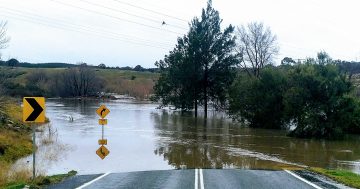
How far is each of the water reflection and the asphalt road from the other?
4848 millimetres

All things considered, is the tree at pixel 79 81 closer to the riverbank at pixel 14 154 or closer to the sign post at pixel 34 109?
the riverbank at pixel 14 154

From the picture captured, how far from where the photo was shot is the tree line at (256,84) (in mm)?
40969

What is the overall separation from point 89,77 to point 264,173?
124661 millimetres

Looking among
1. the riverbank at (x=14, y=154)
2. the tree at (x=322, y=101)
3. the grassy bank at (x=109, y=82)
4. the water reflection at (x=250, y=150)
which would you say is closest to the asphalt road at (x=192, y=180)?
the riverbank at (x=14, y=154)

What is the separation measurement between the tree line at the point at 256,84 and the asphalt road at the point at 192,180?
77.5ft

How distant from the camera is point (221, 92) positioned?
63938 millimetres

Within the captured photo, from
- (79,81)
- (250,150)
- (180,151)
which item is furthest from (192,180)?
(79,81)

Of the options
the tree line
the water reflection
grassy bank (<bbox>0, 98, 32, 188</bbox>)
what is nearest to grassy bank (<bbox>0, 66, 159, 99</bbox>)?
the tree line

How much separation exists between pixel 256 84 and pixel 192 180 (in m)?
36.5

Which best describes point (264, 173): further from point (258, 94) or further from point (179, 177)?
point (258, 94)

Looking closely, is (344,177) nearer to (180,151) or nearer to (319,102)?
(180,151)

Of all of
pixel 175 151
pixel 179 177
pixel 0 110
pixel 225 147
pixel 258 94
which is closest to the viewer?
pixel 179 177

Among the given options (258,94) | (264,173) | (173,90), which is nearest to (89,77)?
(173,90)

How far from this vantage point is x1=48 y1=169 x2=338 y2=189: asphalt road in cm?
1503
